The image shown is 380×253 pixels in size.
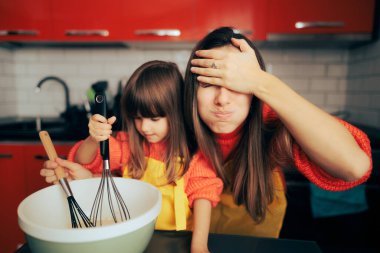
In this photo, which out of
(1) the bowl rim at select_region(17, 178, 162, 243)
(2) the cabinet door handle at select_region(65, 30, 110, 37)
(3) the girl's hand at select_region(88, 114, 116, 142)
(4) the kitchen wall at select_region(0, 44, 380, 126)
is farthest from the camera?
(4) the kitchen wall at select_region(0, 44, 380, 126)

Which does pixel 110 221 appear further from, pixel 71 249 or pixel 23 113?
pixel 23 113

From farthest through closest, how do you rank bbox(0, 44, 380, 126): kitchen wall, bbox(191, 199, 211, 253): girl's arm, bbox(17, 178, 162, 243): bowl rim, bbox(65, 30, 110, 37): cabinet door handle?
bbox(0, 44, 380, 126): kitchen wall → bbox(65, 30, 110, 37): cabinet door handle → bbox(191, 199, 211, 253): girl's arm → bbox(17, 178, 162, 243): bowl rim

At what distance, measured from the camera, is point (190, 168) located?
77 centimetres

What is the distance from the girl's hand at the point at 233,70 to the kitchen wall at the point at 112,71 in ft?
3.99

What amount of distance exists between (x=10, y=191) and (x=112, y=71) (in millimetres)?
912

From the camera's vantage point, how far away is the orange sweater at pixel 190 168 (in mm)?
707

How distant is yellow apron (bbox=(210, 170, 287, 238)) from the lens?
84cm

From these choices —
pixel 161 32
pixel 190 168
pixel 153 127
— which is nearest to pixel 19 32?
pixel 161 32

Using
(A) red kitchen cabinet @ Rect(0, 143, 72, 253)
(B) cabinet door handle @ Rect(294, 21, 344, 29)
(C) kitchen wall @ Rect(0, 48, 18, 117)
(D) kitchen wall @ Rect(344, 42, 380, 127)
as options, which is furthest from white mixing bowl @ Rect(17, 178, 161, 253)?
(C) kitchen wall @ Rect(0, 48, 18, 117)

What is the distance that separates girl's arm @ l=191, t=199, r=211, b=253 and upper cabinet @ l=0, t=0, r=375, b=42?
1062mm

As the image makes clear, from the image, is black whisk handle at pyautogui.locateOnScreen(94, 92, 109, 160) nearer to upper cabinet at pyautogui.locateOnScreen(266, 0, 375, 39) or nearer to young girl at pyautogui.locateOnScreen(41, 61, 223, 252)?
young girl at pyautogui.locateOnScreen(41, 61, 223, 252)

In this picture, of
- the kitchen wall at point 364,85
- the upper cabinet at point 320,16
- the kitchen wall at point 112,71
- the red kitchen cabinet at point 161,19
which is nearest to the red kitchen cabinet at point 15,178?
the kitchen wall at point 112,71

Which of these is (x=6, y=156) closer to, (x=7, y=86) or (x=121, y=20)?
(x=7, y=86)

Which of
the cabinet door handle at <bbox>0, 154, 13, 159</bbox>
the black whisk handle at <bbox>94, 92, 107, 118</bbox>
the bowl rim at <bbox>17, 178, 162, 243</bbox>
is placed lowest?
the cabinet door handle at <bbox>0, 154, 13, 159</bbox>
